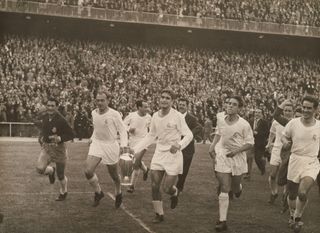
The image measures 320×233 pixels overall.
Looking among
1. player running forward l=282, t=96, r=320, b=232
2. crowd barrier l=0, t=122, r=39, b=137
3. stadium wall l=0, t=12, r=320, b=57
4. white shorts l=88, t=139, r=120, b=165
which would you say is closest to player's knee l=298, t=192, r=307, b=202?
player running forward l=282, t=96, r=320, b=232

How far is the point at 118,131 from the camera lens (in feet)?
32.6

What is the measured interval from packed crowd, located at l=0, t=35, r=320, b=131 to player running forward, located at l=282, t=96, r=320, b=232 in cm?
1682

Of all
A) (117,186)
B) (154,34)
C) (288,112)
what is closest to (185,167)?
(117,186)

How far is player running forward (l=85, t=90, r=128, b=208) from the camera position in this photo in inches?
381

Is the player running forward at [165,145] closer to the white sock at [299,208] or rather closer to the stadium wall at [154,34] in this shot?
the white sock at [299,208]

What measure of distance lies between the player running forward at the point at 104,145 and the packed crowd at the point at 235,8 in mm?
24606

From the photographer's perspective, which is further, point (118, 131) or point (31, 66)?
point (31, 66)

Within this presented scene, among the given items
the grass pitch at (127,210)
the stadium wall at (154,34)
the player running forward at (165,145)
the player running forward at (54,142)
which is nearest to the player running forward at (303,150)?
the grass pitch at (127,210)

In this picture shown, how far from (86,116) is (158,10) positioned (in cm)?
1131

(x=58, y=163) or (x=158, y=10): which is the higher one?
(x=158, y=10)

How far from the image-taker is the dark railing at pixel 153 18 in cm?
3219

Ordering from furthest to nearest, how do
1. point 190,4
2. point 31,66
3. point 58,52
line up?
point 190,4 < point 58,52 < point 31,66

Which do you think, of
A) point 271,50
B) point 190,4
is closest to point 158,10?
point 190,4

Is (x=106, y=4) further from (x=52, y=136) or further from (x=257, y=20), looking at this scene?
(x=52, y=136)
